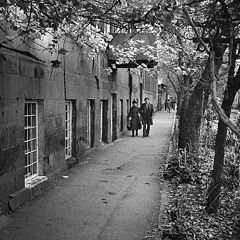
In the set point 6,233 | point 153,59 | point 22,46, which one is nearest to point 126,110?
point 153,59

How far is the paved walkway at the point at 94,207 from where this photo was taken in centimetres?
581

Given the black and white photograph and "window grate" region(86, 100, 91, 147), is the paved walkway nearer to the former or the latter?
the black and white photograph

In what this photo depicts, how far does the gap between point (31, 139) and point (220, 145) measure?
424cm

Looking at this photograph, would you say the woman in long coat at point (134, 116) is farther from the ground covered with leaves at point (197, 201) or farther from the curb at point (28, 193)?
the curb at point (28, 193)

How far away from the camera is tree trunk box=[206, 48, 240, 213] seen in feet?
18.6

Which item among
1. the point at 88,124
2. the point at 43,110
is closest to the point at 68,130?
the point at 88,124

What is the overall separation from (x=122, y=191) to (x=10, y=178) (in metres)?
2.75

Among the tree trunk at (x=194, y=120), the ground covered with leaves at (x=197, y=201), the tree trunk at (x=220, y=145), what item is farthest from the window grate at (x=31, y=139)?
the tree trunk at (x=194, y=120)

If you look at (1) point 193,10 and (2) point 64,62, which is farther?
(2) point 64,62

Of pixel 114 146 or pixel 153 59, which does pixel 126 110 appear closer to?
pixel 114 146

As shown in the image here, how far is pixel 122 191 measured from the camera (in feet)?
27.6

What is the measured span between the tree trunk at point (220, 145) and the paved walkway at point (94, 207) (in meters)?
1.17

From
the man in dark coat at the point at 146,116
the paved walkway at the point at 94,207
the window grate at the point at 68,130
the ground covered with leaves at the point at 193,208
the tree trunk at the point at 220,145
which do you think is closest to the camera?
the ground covered with leaves at the point at 193,208

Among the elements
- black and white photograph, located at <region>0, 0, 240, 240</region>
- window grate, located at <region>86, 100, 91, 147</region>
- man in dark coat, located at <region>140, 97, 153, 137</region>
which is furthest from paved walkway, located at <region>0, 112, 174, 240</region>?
man in dark coat, located at <region>140, 97, 153, 137</region>
